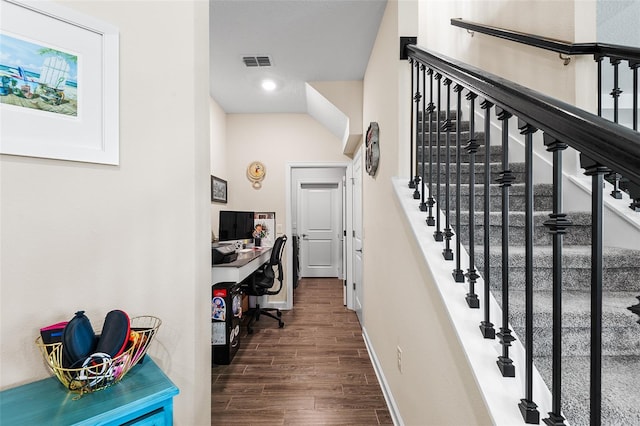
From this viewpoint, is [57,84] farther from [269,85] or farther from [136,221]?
[269,85]

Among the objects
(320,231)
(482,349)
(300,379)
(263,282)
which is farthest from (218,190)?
(482,349)

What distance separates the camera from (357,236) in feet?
11.9

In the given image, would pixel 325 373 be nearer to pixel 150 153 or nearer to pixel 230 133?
pixel 150 153

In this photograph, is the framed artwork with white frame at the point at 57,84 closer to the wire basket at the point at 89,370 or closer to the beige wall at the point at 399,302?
the wire basket at the point at 89,370

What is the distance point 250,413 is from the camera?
1902 mm

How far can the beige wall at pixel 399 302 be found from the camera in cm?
108

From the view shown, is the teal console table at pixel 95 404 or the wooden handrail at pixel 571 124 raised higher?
the wooden handrail at pixel 571 124

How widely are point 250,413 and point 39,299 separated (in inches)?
57.0

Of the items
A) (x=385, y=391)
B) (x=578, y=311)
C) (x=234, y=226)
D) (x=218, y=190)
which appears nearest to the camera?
(x=578, y=311)

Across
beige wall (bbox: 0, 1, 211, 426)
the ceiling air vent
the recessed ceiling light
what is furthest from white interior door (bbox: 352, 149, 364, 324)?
beige wall (bbox: 0, 1, 211, 426)

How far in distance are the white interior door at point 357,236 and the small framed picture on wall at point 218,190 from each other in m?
1.76

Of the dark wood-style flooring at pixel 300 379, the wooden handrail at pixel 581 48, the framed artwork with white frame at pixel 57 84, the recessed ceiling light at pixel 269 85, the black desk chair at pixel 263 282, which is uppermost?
the recessed ceiling light at pixel 269 85

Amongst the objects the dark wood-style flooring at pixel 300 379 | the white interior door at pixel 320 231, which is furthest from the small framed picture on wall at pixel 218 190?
the white interior door at pixel 320 231

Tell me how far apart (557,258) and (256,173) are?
3.86 meters
